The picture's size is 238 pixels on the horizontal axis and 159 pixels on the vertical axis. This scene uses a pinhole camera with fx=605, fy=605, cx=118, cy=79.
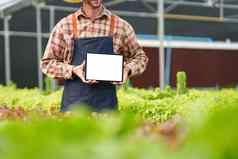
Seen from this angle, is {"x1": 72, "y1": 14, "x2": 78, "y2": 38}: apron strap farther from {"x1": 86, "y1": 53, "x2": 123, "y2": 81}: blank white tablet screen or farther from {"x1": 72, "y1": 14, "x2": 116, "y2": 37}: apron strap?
{"x1": 86, "y1": 53, "x2": 123, "y2": 81}: blank white tablet screen

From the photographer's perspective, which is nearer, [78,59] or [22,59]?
[78,59]

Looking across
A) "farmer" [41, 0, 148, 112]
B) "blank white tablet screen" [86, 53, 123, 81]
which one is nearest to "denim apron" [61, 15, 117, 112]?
"farmer" [41, 0, 148, 112]

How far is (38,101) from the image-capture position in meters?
5.48

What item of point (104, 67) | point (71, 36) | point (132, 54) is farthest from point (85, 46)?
point (132, 54)

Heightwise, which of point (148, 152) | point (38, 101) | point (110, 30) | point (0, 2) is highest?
point (0, 2)

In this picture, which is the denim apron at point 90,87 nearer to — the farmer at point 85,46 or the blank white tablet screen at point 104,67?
the farmer at point 85,46

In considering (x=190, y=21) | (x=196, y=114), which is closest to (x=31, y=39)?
(x=190, y=21)

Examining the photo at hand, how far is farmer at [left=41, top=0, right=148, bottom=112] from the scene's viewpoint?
3494mm

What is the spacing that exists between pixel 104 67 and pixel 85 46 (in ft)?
0.68

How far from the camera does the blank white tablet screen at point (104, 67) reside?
11.0 feet

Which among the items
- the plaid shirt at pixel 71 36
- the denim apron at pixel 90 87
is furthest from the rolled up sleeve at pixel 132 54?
the denim apron at pixel 90 87

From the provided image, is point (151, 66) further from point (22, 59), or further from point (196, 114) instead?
point (196, 114)

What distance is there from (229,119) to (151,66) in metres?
12.7

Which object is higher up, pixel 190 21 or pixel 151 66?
pixel 190 21
